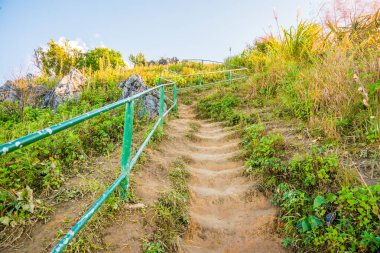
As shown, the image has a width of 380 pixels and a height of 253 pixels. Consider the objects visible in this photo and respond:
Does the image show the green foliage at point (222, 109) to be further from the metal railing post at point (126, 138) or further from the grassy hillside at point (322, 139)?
the metal railing post at point (126, 138)

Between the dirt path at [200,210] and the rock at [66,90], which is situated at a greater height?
the rock at [66,90]

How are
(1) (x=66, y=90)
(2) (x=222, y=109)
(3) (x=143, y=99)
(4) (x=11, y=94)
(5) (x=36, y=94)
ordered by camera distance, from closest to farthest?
(3) (x=143, y=99) < (2) (x=222, y=109) < (1) (x=66, y=90) < (4) (x=11, y=94) < (5) (x=36, y=94)

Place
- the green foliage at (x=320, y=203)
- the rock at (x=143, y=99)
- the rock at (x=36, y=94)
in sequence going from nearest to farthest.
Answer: the green foliage at (x=320, y=203) → the rock at (x=143, y=99) → the rock at (x=36, y=94)

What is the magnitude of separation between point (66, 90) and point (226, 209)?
759cm

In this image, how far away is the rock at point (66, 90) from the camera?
8.43 metres

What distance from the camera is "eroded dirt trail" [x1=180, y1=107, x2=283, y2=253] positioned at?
8.77 feet

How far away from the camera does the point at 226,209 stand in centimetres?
327

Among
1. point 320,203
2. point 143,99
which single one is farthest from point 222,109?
point 320,203

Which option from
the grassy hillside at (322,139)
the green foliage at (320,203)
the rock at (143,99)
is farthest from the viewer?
the rock at (143,99)

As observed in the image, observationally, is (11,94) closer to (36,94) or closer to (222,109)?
(36,94)

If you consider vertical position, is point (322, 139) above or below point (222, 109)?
below

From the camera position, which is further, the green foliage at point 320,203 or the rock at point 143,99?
the rock at point 143,99

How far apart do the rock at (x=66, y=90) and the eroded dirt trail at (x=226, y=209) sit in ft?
18.7

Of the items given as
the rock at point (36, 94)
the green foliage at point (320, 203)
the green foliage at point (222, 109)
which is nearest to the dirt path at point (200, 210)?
the green foliage at point (320, 203)
